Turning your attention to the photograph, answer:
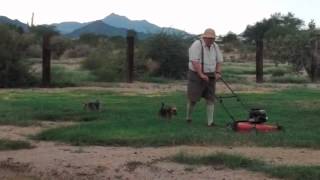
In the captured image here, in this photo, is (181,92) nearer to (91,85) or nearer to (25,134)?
(91,85)

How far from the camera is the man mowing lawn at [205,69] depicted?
14.9 meters

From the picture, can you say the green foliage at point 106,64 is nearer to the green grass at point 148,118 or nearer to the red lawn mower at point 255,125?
the green grass at point 148,118

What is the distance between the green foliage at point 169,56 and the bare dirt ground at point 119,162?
22.1 m

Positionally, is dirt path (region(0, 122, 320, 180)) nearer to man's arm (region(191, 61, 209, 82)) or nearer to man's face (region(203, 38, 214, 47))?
man's arm (region(191, 61, 209, 82))

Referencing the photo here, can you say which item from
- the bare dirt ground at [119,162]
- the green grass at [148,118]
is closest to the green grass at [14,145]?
the bare dirt ground at [119,162]

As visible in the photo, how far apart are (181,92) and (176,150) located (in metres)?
13.4

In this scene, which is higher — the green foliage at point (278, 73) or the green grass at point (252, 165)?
the green foliage at point (278, 73)

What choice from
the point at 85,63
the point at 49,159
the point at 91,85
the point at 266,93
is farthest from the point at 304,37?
the point at 49,159

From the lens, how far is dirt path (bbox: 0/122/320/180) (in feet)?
33.9

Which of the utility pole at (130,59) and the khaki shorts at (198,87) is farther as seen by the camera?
the utility pole at (130,59)

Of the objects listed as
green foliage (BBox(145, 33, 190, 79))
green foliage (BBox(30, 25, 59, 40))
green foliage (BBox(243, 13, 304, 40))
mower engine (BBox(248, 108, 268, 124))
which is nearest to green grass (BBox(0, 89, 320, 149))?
mower engine (BBox(248, 108, 268, 124))

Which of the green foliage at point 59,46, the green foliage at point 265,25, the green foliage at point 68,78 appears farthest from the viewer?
the green foliage at point 265,25

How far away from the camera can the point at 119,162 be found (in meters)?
11.1

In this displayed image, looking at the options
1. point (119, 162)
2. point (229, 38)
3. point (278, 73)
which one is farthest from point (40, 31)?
point (119, 162)
